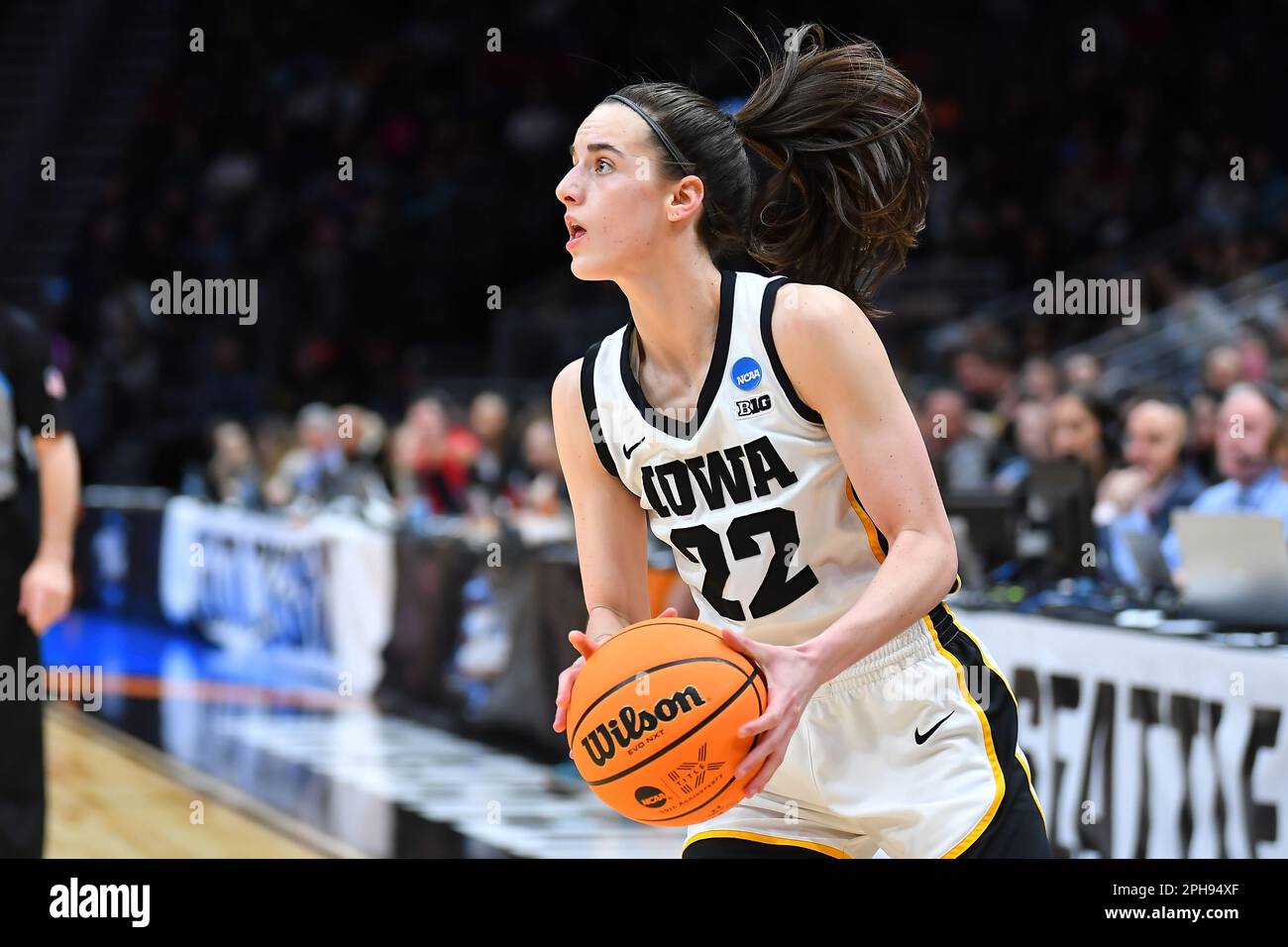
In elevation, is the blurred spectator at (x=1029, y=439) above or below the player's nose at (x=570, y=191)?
below

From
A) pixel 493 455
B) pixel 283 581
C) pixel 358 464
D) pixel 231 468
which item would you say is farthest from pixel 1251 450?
pixel 231 468

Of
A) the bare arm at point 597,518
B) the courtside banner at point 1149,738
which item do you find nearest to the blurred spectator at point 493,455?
the courtside banner at point 1149,738

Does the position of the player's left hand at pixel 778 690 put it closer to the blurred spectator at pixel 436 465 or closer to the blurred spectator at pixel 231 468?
the blurred spectator at pixel 436 465

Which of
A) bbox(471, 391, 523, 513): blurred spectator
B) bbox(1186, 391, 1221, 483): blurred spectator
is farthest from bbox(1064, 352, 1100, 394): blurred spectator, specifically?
bbox(471, 391, 523, 513): blurred spectator

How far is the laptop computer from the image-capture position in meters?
5.23

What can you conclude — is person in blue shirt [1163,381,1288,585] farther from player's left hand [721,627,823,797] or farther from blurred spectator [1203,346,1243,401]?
player's left hand [721,627,823,797]

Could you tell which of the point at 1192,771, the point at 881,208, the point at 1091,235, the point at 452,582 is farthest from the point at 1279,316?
the point at 881,208

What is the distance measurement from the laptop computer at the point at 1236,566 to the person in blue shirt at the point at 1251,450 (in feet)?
2.56

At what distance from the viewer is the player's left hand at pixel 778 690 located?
2510mm

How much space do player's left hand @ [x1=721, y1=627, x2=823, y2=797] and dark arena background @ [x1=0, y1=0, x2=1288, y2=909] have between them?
1167 mm

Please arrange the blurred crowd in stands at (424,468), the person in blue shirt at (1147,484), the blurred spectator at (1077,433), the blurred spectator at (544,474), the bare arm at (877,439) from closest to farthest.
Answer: the bare arm at (877,439), the person in blue shirt at (1147,484), the blurred spectator at (1077,433), the blurred spectator at (544,474), the blurred crowd in stands at (424,468)
